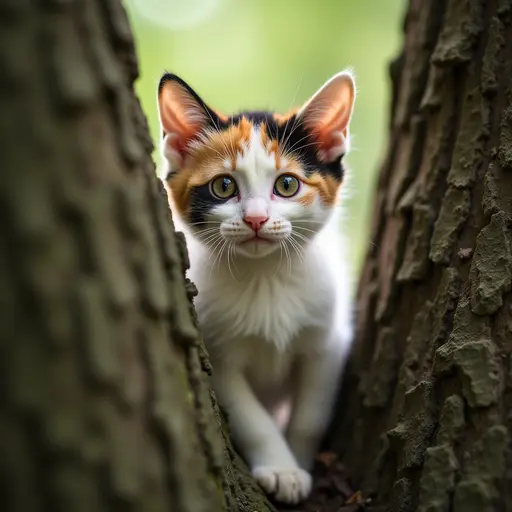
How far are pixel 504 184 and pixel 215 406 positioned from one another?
2.70 feet

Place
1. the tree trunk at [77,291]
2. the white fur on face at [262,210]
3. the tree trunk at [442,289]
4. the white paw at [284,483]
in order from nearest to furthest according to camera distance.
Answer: the tree trunk at [77,291], the tree trunk at [442,289], the white paw at [284,483], the white fur on face at [262,210]

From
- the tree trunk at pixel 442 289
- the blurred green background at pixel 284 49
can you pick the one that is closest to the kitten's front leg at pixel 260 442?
the tree trunk at pixel 442 289

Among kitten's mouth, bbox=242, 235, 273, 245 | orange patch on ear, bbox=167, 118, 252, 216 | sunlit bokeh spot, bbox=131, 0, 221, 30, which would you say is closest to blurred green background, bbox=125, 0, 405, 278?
sunlit bokeh spot, bbox=131, 0, 221, 30

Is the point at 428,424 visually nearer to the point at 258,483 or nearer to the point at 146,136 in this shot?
the point at 258,483

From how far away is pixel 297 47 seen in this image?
449cm

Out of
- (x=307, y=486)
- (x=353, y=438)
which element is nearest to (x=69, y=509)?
(x=307, y=486)

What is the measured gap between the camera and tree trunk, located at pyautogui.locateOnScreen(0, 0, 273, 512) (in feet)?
2.70

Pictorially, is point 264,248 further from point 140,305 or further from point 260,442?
point 140,305

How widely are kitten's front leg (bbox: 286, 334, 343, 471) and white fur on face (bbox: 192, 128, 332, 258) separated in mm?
386

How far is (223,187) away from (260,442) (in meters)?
0.74

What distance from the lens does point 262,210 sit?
1.68m

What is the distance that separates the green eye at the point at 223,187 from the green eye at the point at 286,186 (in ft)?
0.41

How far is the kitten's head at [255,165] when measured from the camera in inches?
68.6

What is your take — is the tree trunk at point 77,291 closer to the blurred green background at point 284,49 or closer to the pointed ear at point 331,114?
the pointed ear at point 331,114
